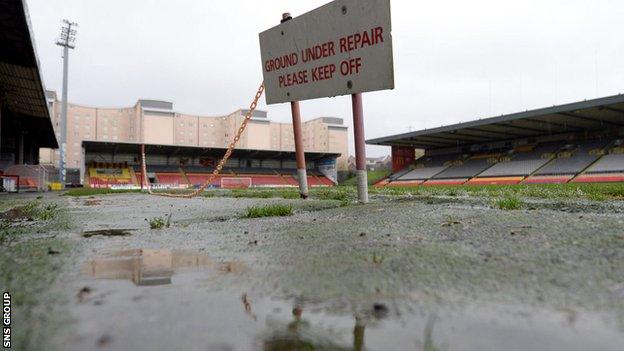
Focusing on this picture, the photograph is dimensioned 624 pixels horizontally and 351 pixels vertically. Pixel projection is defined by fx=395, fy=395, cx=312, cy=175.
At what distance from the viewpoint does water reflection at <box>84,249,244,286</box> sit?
1774mm

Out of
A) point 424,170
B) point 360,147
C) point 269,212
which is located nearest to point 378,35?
point 360,147

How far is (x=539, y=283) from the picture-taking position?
157cm

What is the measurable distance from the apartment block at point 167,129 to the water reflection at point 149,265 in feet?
232

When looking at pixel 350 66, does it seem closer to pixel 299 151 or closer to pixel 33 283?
pixel 299 151

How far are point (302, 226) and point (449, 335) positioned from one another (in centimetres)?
256

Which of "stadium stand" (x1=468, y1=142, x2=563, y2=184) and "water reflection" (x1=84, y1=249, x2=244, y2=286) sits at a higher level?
A: "stadium stand" (x1=468, y1=142, x2=563, y2=184)

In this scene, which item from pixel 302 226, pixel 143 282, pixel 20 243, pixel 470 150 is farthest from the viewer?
pixel 470 150

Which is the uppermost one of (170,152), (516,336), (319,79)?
(170,152)

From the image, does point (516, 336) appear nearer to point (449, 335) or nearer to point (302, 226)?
point (449, 335)

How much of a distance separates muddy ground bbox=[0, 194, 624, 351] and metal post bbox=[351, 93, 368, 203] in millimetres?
3552

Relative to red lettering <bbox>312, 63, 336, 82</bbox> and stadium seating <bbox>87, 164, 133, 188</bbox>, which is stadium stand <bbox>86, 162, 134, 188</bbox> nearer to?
stadium seating <bbox>87, 164, 133, 188</bbox>

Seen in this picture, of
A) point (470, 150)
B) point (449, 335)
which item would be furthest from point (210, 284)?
point (470, 150)

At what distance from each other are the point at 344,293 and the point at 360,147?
517 centimetres

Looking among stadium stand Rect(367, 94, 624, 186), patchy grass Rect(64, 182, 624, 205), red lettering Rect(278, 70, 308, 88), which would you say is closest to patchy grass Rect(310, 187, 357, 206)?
patchy grass Rect(64, 182, 624, 205)
